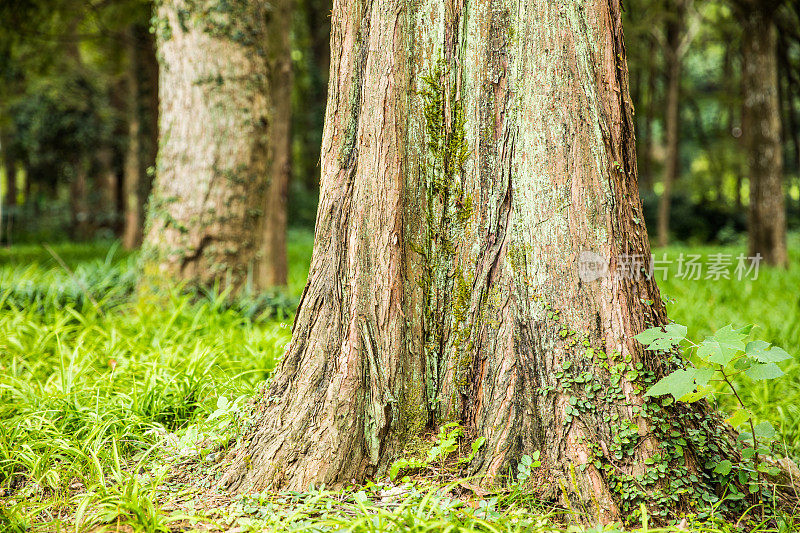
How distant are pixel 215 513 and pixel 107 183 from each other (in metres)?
14.5

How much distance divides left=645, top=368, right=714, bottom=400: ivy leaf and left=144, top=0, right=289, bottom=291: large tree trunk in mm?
3288

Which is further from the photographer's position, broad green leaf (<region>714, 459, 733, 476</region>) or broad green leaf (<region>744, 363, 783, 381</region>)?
broad green leaf (<region>714, 459, 733, 476</region>)

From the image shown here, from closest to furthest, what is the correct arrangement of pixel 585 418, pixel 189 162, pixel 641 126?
pixel 585 418 < pixel 189 162 < pixel 641 126

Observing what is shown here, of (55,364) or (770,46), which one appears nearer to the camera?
(55,364)

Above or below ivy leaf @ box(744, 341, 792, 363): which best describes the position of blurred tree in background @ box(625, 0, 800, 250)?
above

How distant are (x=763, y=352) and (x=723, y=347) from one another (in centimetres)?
18

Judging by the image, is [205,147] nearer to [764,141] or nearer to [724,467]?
[724,467]

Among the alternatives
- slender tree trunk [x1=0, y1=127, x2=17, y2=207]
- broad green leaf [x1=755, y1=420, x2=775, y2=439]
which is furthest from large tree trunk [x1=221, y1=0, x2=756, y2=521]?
slender tree trunk [x1=0, y1=127, x2=17, y2=207]

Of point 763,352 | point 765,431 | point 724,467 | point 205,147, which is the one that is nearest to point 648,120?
point 205,147

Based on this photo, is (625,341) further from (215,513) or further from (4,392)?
(4,392)

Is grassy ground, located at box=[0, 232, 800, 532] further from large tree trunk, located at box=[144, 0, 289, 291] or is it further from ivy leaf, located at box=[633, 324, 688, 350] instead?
ivy leaf, located at box=[633, 324, 688, 350]

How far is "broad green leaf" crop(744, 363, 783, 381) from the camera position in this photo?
1.64 m

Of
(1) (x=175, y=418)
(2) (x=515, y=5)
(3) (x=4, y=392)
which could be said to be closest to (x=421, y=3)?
(2) (x=515, y=5)

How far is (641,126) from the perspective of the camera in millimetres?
19312
